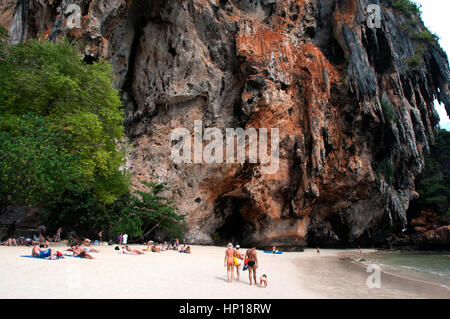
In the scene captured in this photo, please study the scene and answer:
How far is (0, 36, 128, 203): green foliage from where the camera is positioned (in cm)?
1212

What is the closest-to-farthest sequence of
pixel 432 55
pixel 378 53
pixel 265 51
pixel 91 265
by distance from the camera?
1. pixel 91 265
2. pixel 265 51
3. pixel 378 53
4. pixel 432 55

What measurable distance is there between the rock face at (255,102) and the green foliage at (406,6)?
1248cm

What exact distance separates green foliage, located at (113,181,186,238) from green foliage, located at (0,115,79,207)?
17.1 ft

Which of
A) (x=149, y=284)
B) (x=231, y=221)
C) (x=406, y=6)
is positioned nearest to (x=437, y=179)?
(x=406, y=6)

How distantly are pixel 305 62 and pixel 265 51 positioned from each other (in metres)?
4.08

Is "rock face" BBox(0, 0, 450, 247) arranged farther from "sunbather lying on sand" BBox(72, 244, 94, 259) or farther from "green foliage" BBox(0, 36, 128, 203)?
"sunbather lying on sand" BBox(72, 244, 94, 259)

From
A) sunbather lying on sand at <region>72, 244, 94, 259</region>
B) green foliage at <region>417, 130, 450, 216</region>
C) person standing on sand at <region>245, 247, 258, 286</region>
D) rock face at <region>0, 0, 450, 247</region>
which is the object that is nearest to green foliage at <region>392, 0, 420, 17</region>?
rock face at <region>0, 0, 450, 247</region>

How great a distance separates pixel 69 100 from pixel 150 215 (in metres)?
7.84

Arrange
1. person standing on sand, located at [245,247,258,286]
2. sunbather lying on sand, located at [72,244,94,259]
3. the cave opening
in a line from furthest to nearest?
the cave opening, sunbather lying on sand, located at [72,244,94,259], person standing on sand, located at [245,247,258,286]

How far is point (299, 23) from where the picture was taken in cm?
2472

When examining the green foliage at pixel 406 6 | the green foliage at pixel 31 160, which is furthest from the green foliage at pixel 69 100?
the green foliage at pixel 406 6

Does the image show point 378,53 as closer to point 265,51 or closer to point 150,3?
point 265,51

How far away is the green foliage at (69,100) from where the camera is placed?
12.1 metres
